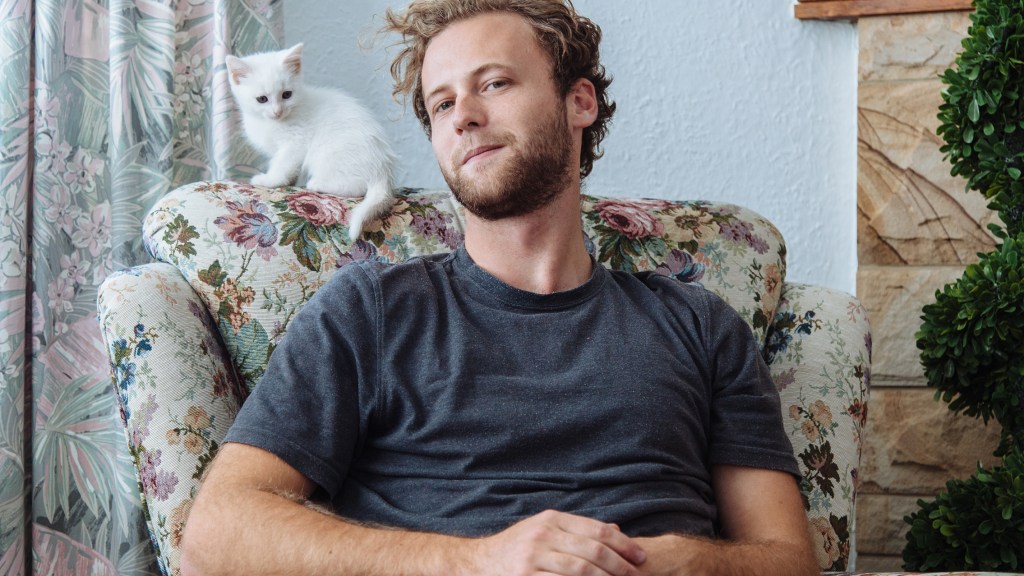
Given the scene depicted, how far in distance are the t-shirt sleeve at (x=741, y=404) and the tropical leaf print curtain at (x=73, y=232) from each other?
1.00m

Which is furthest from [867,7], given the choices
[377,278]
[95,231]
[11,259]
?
[11,259]

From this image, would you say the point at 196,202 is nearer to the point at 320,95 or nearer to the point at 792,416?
the point at 320,95

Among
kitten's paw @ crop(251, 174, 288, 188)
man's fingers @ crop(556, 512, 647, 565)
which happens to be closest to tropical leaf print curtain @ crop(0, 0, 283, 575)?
kitten's paw @ crop(251, 174, 288, 188)

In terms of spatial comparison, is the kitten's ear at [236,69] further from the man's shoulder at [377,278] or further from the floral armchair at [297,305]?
the man's shoulder at [377,278]

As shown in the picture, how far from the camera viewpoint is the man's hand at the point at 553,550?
0.92 metres

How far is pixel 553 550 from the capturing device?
3.04ft

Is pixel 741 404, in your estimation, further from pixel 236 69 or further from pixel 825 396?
pixel 236 69

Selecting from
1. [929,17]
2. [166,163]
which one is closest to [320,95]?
[166,163]

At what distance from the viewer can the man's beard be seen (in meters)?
1.27

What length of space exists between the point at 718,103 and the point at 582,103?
77 centimetres

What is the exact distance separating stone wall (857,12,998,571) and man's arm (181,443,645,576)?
3.98 feet

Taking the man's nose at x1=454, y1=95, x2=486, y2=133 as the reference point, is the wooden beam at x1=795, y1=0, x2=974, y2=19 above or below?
above

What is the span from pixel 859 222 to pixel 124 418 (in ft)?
4.95

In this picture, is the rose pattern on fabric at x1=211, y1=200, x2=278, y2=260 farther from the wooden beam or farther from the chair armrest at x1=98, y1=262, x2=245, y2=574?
the wooden beam
